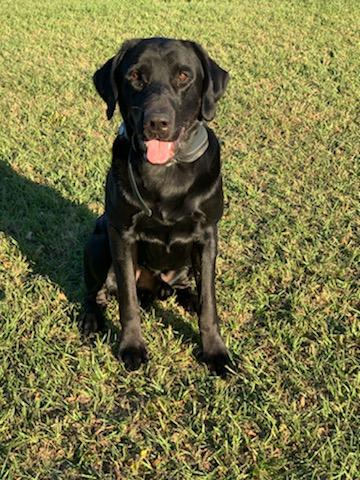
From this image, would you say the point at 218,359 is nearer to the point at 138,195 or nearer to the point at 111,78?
the point at 138,195

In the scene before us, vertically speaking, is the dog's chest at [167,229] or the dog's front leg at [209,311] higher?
the dog's chest at [167,229]

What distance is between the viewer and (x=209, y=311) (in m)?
2.74

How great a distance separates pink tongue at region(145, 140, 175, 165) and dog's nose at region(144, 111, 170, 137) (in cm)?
8

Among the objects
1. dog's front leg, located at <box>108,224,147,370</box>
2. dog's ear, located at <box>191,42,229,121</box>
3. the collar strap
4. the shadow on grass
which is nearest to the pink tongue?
the collar strap

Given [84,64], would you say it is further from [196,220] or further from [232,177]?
[196,220]

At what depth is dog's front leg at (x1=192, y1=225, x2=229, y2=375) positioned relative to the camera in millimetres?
2691

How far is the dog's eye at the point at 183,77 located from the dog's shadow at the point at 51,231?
124 centimetres

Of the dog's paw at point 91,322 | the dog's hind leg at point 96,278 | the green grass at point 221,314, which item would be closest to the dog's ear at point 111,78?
the dog's hind leg at point 96,278

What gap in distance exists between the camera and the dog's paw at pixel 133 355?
2.70 m

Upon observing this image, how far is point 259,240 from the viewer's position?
149 inches

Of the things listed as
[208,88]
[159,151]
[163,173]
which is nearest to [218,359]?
[163,173]

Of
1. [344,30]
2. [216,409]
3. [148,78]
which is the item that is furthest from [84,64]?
[216,409]

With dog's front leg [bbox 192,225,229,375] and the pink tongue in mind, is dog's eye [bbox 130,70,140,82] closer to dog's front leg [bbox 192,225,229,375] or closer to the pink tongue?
the pink tongue

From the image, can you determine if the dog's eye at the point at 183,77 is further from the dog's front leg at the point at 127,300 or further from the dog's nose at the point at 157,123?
the dog's front leg at the point at 127,300
